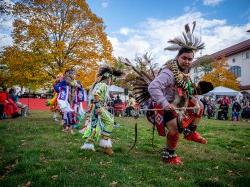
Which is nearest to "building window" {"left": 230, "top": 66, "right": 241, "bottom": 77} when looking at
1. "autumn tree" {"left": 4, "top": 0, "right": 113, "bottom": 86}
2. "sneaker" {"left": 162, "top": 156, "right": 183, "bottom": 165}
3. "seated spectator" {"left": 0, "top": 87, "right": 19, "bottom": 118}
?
"autumn tree" {"left": 4, "top": 0, "right": 113, "bottom": 86}

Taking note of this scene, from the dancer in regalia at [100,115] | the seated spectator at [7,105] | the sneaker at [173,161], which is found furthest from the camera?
the seated spectator at [7,105]

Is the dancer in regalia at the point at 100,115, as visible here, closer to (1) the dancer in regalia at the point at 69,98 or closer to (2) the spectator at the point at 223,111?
(1) the dancer in regalia at the point at 69,98

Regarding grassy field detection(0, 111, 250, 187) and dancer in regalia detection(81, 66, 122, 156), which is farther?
dancer in regalia detection(81, 66, 122, 156)

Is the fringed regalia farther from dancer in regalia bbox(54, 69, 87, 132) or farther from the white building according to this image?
the white building

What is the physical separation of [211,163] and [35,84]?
1783cm

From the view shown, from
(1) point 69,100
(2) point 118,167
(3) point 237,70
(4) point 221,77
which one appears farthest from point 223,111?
(3) point 237,70

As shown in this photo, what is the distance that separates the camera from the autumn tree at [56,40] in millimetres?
21062

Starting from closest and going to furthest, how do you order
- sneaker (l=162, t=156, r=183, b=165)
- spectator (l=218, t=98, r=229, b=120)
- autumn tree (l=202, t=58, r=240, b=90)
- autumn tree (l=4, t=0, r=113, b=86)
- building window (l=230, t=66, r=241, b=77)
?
sneaker (l=162, t=156, r=183, b=165) → autumn tree (l=4, t=0, r=113, b=86) → spectator (l=218, t=98, r=229, b=120) → autumn tree (l=202, t=58, r=240, b=90) → building window (l=230, t=66, r=241, b=77)

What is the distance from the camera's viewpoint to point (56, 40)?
2280 centimetres

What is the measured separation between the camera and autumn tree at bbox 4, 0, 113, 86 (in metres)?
21.1

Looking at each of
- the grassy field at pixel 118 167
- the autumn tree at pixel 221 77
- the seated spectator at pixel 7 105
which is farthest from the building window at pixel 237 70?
the grassy field at pixel 118 167

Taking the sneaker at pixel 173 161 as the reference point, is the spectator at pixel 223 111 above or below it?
above

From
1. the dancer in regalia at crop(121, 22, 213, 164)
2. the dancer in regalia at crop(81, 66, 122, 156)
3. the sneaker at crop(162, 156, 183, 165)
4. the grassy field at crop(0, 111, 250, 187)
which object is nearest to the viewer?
the grassy field at crop(0, 111, 250, 187)

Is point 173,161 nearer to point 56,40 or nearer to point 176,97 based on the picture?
point 176,97
